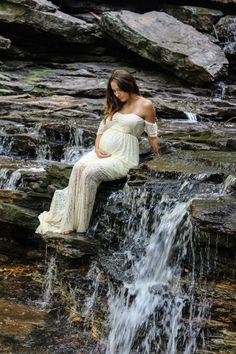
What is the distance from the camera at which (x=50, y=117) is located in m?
13.7

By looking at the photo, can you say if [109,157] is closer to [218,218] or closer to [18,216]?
[18,216]

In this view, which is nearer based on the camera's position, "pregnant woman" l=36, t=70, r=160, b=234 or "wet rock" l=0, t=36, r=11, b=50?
"pregnant woman" l=36, t=70, r=160, b=234

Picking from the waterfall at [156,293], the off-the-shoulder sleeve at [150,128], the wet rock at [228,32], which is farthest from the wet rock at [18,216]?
the wet rock at [228,32]

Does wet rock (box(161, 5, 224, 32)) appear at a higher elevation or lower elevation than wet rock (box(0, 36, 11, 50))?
higher

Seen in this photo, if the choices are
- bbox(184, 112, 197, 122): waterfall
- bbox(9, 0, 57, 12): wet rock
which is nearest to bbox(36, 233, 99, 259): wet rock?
bbox(184, 112, 197, 122): waterfall

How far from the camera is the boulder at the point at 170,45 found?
17094mm

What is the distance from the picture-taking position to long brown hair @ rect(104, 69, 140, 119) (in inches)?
306

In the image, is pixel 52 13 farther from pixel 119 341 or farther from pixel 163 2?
pixel 119 341

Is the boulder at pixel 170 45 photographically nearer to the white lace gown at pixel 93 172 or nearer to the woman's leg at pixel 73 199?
the white lace gown at pixel 93 172

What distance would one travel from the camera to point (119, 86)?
7.79 m

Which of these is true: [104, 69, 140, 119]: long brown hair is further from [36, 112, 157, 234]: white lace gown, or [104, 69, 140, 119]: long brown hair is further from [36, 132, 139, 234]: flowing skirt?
[36, 132, 139, 234]: flowing skirt

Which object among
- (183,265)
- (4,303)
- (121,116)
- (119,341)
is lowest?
(4,303)

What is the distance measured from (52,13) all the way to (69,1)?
122 inches

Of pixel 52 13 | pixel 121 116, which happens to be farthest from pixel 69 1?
pixel 121 116
